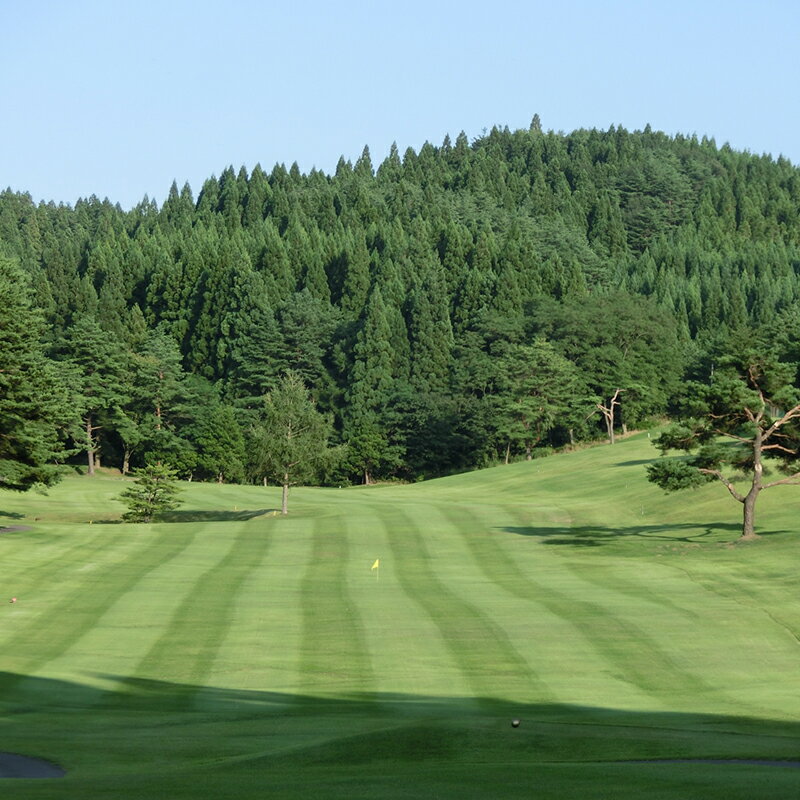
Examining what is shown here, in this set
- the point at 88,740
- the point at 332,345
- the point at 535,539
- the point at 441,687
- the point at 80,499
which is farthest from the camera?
the point at 332,345

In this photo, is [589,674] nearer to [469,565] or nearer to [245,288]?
[469,565]

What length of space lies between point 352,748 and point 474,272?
154m

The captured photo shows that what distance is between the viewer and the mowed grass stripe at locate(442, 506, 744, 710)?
79.3 feet

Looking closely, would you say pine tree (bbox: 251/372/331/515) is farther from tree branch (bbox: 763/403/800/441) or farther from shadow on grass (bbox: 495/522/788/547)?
tree branch (bbox: 763/403/800/441)

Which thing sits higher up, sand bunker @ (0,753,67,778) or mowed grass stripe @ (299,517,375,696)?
sand bunker @ (0,753,67,778)

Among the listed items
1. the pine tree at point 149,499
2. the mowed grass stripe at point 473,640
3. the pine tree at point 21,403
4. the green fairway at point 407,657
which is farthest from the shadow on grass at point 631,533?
the pine tree at point 21,403

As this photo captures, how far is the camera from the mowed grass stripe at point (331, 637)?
24.8m

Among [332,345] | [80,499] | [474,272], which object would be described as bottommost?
[80,499]

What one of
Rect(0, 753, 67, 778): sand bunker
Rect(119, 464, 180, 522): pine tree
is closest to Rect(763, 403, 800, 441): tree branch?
Rect(119, 464, 180, 522): pine tree

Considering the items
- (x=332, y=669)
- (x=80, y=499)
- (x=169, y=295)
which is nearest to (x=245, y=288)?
(x=169, y=295)

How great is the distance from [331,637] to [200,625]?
4.07 metres

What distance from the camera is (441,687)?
24016 mm

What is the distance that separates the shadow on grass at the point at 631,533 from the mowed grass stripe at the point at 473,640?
9.71m

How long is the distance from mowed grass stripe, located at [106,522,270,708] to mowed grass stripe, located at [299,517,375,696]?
2222mm
